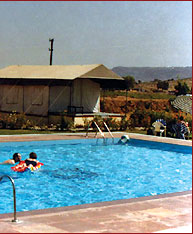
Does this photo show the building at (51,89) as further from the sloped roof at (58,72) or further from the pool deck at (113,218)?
the pool deck at (113,218)

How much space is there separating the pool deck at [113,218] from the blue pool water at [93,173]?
1505 mm

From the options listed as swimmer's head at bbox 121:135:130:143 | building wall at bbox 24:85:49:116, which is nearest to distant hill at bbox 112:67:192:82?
swimmer's head at bbox 121:135:130:143

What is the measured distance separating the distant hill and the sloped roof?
803 millimetres

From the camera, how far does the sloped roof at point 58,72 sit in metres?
17.3

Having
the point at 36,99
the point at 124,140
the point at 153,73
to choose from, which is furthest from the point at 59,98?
the point at 124,140

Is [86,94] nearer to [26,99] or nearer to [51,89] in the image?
[51,89]

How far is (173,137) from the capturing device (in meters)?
13.9

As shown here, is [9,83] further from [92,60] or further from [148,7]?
[148,7]

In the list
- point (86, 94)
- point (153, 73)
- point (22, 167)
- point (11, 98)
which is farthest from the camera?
point (86, 94)

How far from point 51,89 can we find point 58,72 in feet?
2.63

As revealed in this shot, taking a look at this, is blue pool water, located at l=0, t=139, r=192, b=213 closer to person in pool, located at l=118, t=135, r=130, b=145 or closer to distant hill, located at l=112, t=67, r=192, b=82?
person in pool, located at l=118, t=135, r=130, b=145

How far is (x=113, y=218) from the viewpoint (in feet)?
14.0

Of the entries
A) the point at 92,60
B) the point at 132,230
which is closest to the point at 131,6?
the point at 132,230

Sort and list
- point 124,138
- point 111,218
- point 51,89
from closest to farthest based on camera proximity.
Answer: point 111,218 < point 124,138 < point 51,89
